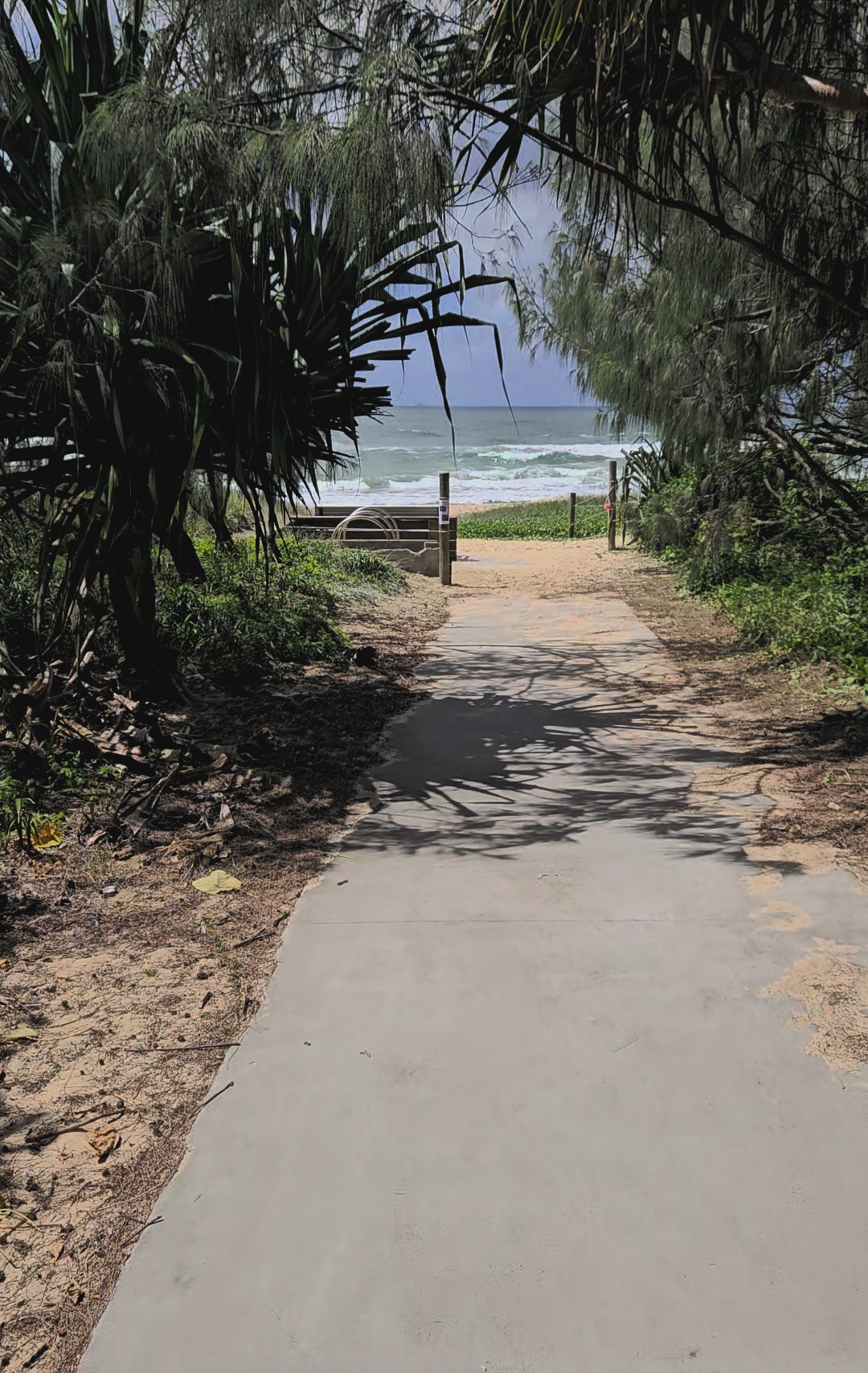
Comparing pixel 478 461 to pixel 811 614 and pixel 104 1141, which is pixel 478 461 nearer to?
pixel 811 614

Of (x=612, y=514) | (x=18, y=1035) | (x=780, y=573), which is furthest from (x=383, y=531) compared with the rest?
(x=18, y=1035)

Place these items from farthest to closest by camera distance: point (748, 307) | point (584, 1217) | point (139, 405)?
point (748, 307) → point (139, 405) → point (584, 1217)

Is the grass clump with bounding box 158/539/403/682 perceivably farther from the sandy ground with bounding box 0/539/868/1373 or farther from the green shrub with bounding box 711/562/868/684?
the green shrub with bounding box 711/562/868/684

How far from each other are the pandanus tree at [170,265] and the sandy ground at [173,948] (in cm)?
152

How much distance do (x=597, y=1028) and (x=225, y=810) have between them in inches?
87.5

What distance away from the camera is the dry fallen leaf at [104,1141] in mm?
2617

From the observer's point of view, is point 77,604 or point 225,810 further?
point 77,604

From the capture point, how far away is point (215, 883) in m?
4.19

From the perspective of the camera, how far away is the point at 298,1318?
6.93 feet

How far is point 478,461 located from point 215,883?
65176 millimetres

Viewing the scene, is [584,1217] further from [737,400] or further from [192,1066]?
[737,400]

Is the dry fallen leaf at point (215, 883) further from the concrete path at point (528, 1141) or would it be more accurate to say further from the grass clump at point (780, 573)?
the grass clump at point (780, 573)

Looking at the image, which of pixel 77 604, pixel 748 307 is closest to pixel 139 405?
pixel 77 604

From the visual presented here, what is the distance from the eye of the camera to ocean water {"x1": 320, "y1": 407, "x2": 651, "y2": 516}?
170 ft
